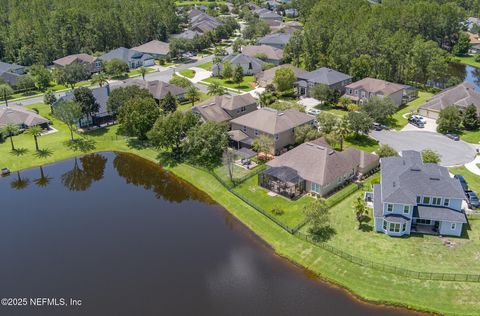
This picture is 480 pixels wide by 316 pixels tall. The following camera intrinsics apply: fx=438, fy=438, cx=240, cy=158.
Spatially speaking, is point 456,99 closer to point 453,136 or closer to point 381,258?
point 453,136

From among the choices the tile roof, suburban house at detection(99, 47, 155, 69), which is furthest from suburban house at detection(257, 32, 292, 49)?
the tile roof

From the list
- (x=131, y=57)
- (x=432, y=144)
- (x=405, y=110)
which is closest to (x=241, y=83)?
(x=131, y=57)

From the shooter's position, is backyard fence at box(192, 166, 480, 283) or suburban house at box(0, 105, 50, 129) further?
suburban house at box(0, 105, 50, 129)

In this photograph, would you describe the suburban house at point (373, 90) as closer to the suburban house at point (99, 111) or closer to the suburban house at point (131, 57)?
the suburban house at point (99, 111)

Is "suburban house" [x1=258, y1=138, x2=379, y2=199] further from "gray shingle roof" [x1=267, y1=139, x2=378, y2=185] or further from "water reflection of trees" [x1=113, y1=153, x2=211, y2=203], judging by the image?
"water reflection of trees" [x1=113, y1=153, x2=211, y2=203]

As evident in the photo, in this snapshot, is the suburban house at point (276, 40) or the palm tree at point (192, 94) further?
the suburban house at point (276, 40)

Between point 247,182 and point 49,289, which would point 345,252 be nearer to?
point 247,182

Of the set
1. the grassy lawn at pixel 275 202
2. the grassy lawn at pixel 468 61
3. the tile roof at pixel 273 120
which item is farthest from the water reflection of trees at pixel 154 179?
the grassy lawn at pixel 468 61
